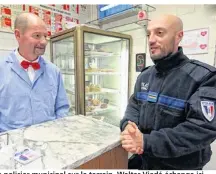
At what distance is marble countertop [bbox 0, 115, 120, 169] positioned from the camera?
62 centimetres

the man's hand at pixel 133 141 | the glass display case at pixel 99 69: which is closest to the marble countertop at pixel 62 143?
the man's hand at pixel 133 141

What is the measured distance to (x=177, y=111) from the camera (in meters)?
0.84

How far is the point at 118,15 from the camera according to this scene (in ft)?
7.36

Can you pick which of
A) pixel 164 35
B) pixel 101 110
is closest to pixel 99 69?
pixel 101 110

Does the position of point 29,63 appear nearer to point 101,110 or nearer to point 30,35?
point 30,35

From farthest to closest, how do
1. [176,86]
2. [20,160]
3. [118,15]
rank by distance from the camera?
[118,15]
[176,86]
[20,160]

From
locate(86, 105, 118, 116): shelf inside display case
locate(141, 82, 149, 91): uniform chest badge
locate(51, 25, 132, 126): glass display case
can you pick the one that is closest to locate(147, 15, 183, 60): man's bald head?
locate(141, 82, 149, 91): uniform chest badge

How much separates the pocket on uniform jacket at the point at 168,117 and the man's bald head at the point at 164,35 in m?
0.30

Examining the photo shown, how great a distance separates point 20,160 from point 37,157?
2.3 inches

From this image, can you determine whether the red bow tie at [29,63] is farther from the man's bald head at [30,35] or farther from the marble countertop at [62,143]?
the marble countertop at [62,143]

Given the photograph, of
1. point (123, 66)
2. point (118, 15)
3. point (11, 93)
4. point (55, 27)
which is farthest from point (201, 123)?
point (55, 27)

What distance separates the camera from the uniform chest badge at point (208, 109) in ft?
2.45

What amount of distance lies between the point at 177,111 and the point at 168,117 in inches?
2.2

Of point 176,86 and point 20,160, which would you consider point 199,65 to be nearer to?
point 176,86
